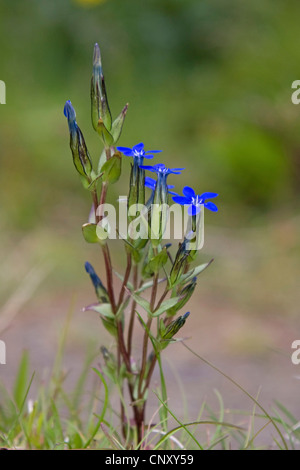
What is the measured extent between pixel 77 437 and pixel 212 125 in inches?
70.7

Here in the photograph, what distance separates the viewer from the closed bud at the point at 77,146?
0.72m

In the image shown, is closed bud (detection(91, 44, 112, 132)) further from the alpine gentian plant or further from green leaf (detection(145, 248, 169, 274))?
green leaf (detection(145, 248, 169, 274))

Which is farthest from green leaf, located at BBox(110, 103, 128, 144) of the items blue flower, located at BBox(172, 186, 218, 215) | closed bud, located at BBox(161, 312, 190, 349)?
closed bud, located at BBox(161, 312, 190, 349)

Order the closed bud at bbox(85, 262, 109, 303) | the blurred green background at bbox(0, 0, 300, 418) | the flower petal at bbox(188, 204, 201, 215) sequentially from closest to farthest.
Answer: the flower petal at bbox(188, 204, 201, 215)
the closed bud at bbox(85, 262, 109, 303)
the blurred green background at bbox(0, 0, 300, 418)

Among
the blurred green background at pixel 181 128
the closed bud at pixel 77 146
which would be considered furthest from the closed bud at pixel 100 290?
the blurred green background at pixel 181 128

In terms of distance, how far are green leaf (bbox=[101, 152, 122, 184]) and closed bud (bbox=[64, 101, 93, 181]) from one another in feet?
0.06

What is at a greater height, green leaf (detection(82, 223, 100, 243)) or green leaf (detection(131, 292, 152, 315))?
green leaf (detection(82, 223, 100, 243))

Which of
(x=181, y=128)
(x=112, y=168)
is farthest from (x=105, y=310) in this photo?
(x=181, y=128)

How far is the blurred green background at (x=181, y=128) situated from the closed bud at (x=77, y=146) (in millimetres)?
931

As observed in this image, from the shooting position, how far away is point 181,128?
2516mm

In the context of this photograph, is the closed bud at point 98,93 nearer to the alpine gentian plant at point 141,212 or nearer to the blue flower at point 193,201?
the alpine gentian plant at point 141,212

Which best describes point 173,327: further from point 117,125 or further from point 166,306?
point 117,125

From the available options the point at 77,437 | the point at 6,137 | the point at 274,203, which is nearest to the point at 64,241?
the point at 6,137

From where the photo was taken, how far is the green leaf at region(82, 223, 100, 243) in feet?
2.36
